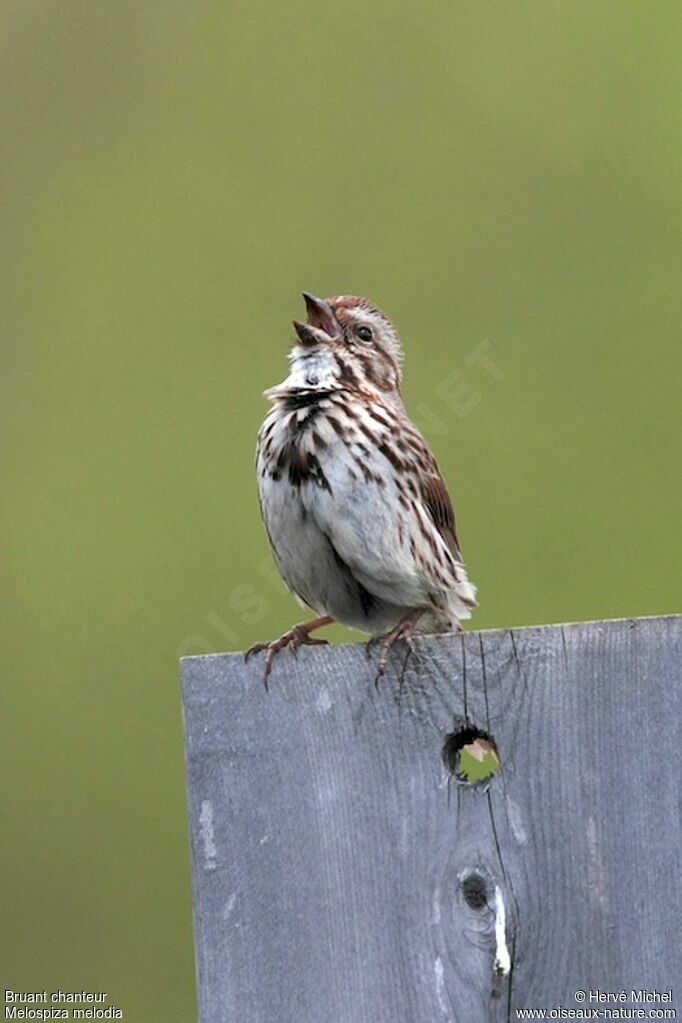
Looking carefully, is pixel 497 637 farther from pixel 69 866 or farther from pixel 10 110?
pixel 10 110

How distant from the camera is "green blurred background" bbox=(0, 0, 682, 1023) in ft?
21.1

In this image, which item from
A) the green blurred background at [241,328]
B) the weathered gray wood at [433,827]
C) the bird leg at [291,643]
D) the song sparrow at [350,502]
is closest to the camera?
the weathered gray wood at [433,827]

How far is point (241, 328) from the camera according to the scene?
7.34m

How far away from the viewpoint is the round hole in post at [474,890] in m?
3.07

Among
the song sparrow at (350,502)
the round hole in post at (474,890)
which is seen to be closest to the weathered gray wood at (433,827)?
the round hole in post at (474,890)

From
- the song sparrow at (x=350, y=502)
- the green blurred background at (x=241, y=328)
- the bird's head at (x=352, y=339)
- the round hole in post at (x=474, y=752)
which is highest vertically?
the green blurred background at (x=241, y=328)

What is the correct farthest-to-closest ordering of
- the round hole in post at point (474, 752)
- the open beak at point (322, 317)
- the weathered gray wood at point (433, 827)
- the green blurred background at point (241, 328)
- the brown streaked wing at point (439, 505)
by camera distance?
the green blurred background at point (241, 328) < the open beak at point (322, 317) < the brown streaked wing at point (439, 505) < the round hole in post at point (474, 752) < the weathered gray wood at point (433, 827)

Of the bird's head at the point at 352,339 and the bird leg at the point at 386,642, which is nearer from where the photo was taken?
the bird leg at the point at 386,642

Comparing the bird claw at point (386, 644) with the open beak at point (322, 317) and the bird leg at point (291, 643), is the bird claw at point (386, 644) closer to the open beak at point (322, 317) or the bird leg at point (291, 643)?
the bird leg at point (291, 643)

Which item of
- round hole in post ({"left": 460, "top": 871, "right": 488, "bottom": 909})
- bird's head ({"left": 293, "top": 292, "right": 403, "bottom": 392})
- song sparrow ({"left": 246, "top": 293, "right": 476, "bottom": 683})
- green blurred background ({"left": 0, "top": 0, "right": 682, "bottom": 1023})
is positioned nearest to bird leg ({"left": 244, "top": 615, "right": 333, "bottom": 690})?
song sparrow ({"left": 246, "top": 293, "right": 476, "bottom": 683})

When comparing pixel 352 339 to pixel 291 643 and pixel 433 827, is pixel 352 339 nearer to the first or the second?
pixel 291 643

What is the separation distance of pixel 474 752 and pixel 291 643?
47cm

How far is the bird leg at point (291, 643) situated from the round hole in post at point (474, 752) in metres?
0.31

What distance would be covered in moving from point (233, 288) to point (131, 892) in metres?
2.44
